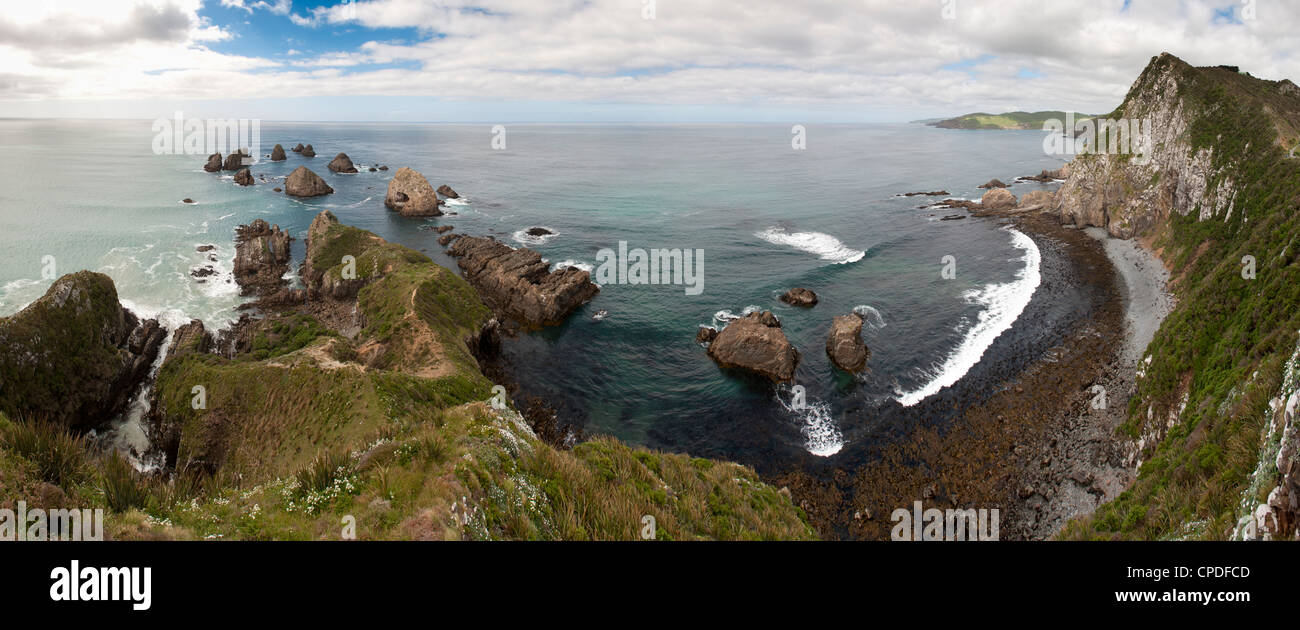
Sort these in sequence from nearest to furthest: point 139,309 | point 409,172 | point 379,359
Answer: point 379,359, point 139,309, point 409,172

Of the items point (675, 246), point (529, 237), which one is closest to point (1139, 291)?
point (675, 246)

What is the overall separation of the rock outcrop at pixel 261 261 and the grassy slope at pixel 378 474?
2227 centimetres

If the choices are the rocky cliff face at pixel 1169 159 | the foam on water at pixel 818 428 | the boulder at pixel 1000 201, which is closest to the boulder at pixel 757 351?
the foam on water at pixel 818 428

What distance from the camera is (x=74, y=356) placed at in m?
35.4

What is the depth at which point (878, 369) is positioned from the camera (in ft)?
131

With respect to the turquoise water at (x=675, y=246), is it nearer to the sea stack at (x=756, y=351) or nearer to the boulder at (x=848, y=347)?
the boulder at (x=848, y=347)

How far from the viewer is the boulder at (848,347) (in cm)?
3972

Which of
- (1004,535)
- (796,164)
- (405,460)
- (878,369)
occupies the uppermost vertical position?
(796,164)

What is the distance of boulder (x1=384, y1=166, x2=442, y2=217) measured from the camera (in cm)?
8619

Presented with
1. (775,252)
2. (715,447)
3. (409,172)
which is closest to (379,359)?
(715,447)

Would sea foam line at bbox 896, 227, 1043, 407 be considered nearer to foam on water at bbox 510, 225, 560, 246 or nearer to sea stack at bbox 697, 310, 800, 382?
sea stack at bbox 697, 310, 800, 382

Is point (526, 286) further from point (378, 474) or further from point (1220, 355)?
point (1220, 355)
